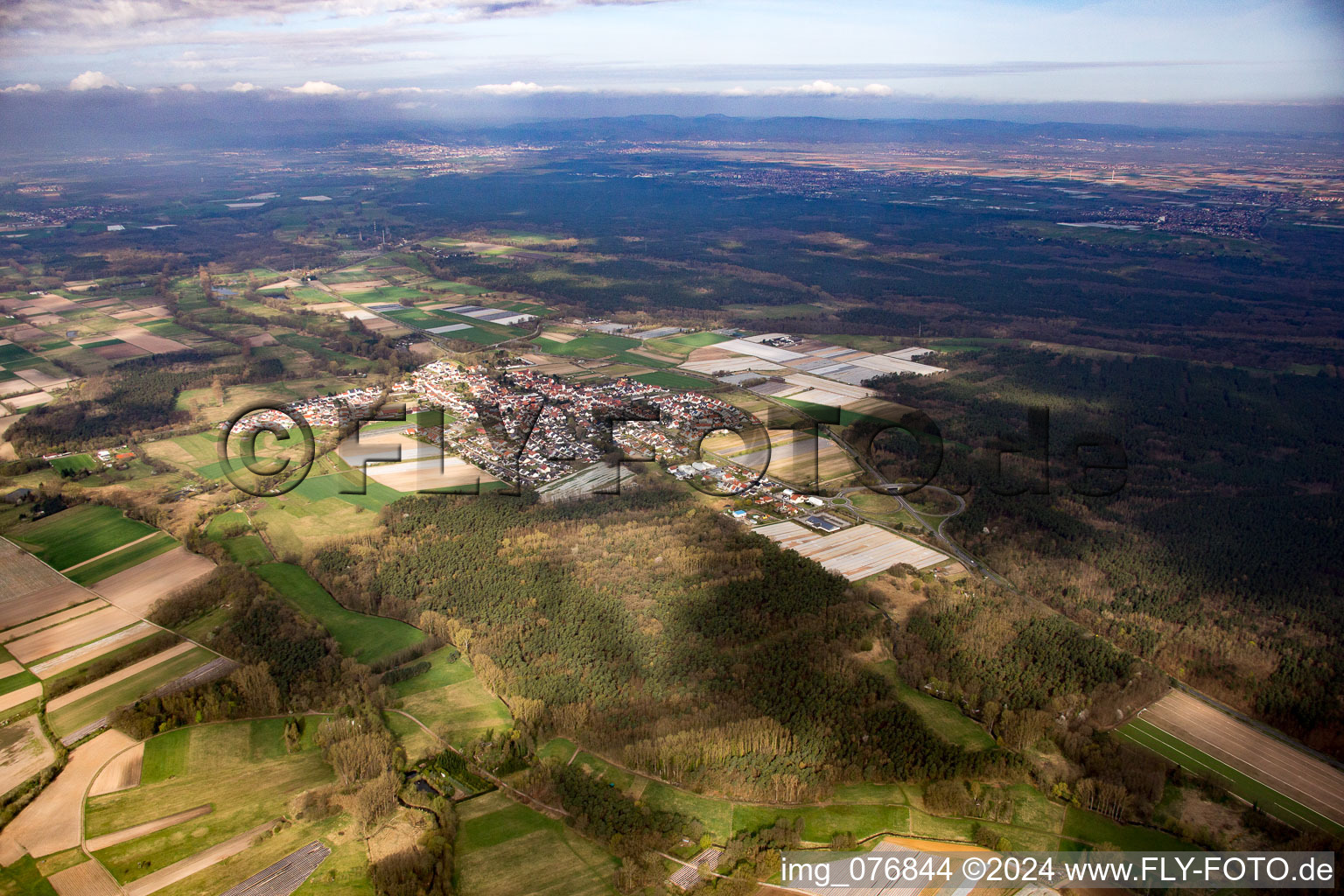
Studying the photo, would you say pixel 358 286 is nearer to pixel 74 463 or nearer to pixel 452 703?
pixel 74 463

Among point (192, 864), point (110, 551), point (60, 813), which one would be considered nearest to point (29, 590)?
point (110, 551)

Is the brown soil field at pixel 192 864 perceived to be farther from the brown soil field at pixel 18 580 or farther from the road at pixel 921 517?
the road at pixel 921 517

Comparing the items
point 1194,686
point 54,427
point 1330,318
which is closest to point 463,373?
point 54,427

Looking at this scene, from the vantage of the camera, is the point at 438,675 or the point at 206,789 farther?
the point at 438,675

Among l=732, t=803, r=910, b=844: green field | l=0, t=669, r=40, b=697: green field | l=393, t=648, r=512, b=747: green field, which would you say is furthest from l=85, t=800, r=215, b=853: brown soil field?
l=732, t=803, r=910, b=844: green field

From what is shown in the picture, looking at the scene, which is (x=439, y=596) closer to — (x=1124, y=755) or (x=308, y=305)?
(x=1124, y=755)

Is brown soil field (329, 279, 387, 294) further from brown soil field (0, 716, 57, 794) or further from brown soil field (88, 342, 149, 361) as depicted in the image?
brown soil field (0, 716, 57, 794)
